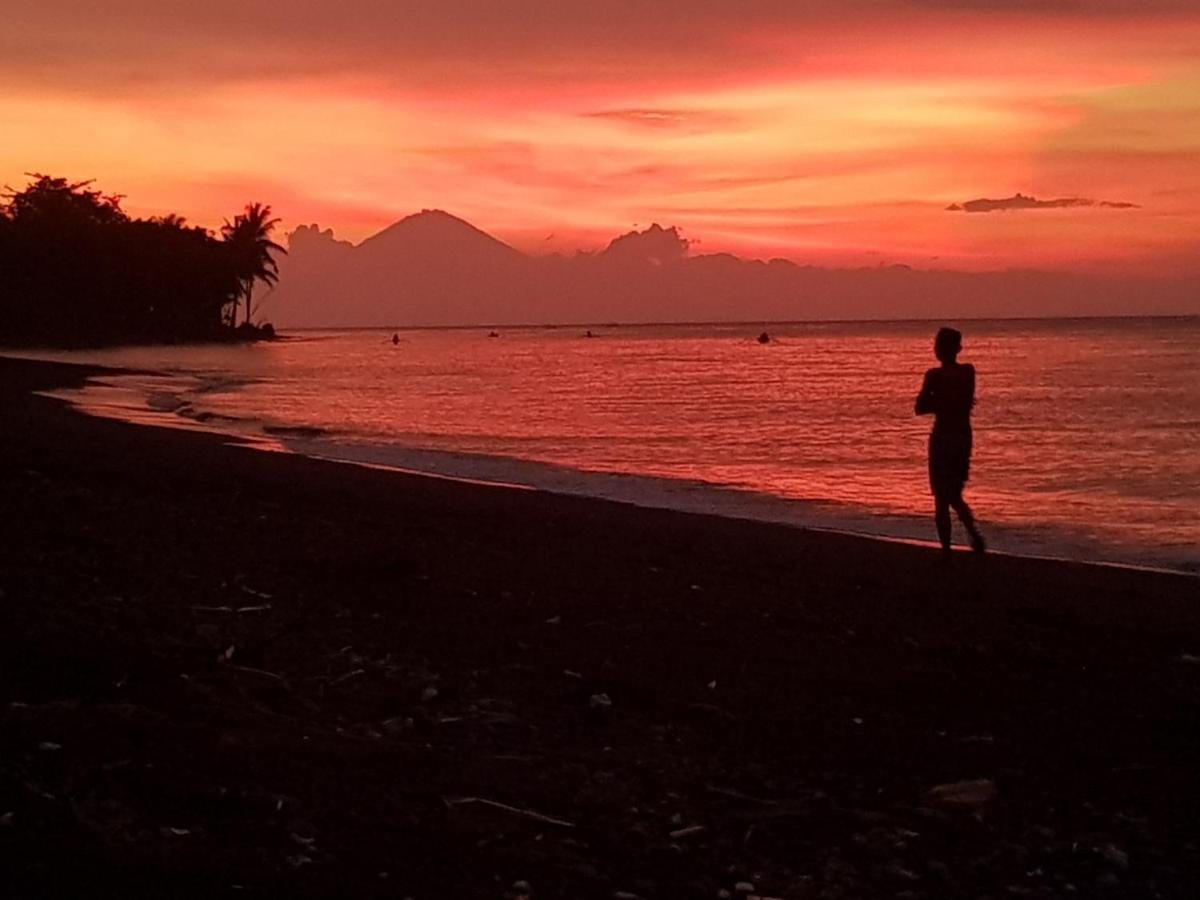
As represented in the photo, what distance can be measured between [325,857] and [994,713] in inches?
127

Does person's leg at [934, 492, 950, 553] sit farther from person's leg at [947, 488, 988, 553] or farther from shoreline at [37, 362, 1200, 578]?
shoreline at [37, 362, 1200, 578]

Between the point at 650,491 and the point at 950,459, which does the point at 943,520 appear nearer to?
the point at 950,459

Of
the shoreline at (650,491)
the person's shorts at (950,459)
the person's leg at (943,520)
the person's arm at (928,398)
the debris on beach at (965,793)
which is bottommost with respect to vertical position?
the shoreline at (650,491)

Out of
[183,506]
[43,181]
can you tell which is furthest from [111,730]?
[43,181]

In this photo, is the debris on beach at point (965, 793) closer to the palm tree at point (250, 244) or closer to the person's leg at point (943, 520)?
the person's leg at point (943, 520)

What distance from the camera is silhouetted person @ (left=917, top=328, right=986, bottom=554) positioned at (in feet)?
34.4

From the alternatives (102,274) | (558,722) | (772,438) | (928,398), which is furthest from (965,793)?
(102,274)

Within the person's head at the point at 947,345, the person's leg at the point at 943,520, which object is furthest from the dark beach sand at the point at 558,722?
the person's head at the point at 947,345

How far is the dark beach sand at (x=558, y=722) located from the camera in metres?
3.93

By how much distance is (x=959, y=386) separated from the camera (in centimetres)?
1051

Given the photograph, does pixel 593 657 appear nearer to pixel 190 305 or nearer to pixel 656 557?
pixel 656 557

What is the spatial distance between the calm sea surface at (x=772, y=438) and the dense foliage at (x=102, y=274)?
30.8m

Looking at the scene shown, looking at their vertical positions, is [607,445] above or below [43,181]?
below

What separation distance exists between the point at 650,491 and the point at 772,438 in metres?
10.2
